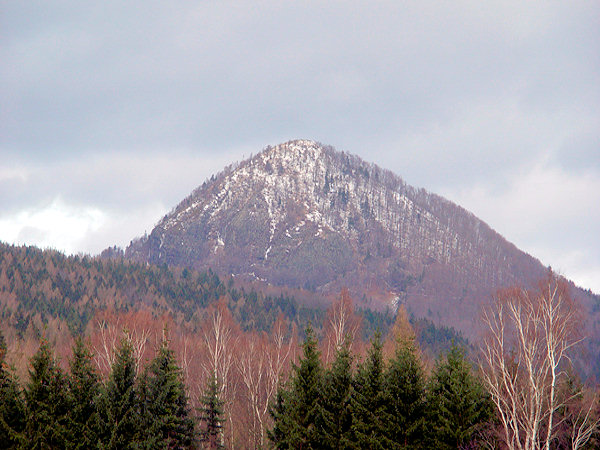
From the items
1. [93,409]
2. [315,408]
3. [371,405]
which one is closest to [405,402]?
[371,405]

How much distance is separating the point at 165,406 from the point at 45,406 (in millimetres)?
7204

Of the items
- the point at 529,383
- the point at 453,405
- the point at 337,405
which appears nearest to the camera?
the point at 529,383

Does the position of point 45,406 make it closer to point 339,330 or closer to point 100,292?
point 339,330

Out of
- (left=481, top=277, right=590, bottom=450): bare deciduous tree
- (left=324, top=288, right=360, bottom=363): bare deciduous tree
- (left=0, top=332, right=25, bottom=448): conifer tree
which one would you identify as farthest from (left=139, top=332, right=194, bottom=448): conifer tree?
(left=481, top=277, right=590, bottom=450): bare deciduous tree

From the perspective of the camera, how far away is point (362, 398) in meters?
39.8

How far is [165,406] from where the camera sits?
41906 millimetres

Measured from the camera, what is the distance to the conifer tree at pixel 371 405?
38.9 meters

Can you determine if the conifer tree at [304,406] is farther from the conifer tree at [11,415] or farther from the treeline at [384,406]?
the conifer tree at [11,415]

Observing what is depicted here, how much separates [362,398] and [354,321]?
7818 centimetres

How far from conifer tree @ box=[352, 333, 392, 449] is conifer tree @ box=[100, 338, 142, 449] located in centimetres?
1327

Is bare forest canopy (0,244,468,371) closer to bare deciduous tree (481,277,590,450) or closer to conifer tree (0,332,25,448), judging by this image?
conifer tree (0,332,25,448)

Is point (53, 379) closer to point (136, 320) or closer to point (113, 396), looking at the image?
point (113, 396)

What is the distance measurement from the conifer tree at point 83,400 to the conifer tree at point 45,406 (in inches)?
20.7

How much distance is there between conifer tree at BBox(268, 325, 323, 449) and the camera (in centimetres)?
4091
